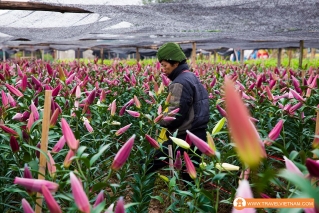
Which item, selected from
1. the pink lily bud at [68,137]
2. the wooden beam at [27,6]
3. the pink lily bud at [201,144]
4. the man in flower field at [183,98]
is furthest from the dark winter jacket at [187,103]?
the pink lily bud at [68,137]

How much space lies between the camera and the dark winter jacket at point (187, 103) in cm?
297

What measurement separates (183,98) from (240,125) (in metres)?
2.58

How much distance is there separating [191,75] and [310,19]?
170cm

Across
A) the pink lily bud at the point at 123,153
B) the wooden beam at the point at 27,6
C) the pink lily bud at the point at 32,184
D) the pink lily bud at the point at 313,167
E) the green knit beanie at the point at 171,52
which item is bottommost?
the pink lily bud at the point at 32,184

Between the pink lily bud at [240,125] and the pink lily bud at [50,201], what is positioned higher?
the pink lily bud at [240,125]

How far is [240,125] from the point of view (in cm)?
39

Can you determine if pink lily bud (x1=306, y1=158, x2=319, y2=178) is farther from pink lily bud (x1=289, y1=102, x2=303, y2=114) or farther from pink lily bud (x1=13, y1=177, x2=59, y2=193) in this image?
pink lily bud (x1=289, y1=102, x2=303, y2=114)

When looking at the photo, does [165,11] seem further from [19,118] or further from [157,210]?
[19,118]

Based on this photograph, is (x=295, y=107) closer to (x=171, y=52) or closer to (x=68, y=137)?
(x=171, y=52)

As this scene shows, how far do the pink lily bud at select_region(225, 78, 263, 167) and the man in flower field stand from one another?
2.50 metres

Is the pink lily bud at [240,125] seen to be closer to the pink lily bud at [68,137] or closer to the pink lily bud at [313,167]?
the pink lily bud at [313,167]

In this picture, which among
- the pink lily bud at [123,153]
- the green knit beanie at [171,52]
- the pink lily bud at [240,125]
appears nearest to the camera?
the pink lily bud at [240,125]

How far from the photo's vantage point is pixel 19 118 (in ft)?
6.22

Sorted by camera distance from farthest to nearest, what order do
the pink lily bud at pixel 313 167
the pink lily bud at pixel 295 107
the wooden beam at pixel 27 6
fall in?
the wooden beam at pixel 27 6 < the pink lily bud at pixel 295 107 < the pink lily bud at pixel 313 167
